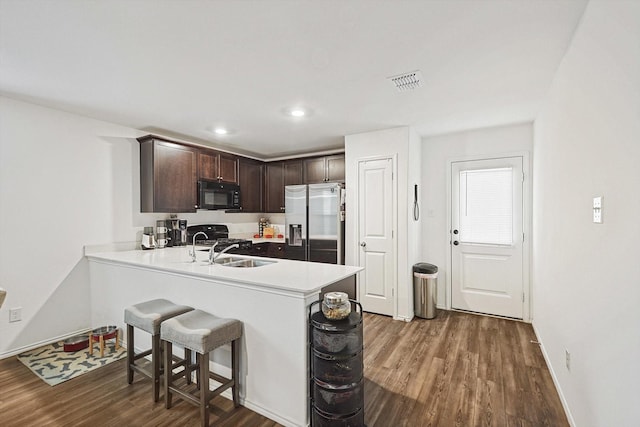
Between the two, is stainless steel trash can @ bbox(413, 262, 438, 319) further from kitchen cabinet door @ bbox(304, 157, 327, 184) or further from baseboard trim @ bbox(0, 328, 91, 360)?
baseboard trim @ bbox(0, 328, 91, 360)

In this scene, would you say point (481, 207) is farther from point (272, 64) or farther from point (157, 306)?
point (157, 306)

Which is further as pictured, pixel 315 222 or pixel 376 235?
pixel 315 222

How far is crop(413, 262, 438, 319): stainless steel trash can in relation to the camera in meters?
3.87

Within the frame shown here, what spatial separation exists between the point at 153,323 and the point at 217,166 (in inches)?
110

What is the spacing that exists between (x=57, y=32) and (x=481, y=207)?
4.44m

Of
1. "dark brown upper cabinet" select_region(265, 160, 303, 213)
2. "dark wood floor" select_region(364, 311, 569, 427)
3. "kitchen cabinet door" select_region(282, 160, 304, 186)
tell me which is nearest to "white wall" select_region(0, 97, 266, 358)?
"dark brown upper cabinet" select_region(265, 160, 303, 213)

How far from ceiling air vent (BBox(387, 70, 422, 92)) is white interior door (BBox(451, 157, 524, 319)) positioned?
192 cm

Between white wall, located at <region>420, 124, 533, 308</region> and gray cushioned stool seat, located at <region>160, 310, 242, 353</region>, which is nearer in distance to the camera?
gray cushioned stool seat, located at <region>160, 310, 242, 353</region>

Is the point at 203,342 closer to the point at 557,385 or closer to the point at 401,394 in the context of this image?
the point at 401,394

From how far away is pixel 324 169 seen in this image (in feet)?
15.5

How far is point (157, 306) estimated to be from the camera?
7.88 ft

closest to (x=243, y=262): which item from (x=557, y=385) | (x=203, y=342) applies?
(x=203, y=342)

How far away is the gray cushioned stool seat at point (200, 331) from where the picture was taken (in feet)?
6.13

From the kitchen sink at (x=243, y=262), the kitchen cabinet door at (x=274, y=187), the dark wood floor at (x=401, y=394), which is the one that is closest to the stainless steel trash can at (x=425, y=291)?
the dark wood floor at (x=401, y=394)
